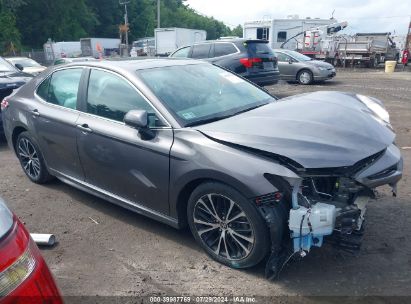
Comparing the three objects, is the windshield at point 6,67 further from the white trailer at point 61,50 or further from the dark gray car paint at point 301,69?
the white trailer at point 61,50

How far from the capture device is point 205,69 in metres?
4.24

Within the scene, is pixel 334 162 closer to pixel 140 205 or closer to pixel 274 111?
pixel 274 111

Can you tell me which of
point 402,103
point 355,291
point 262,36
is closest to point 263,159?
point 355,291

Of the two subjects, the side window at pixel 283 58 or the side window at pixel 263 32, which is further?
the side window at pixel 263 32

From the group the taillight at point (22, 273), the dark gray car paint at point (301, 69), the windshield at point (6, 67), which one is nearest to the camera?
the taillight at point (22, 273)

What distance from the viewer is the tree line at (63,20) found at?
39.2 m

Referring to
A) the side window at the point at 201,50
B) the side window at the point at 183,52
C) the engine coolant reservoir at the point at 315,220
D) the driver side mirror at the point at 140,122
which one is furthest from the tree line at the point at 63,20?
the engine coolant reservoir at the point at 315,220

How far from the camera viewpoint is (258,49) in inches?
409

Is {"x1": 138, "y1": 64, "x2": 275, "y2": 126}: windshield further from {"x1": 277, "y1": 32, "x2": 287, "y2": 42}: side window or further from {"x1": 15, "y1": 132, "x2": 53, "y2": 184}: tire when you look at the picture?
{"x1": 277, "y1": 32, "x2": 287, "y2": 42}: side window

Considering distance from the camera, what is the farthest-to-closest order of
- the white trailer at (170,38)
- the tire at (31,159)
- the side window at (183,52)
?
the white trailer at (170,38), the side window at (183,52), the tire at (31,159)

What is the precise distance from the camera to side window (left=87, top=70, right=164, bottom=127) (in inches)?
137

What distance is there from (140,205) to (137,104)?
0.94m

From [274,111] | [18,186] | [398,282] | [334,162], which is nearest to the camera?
[334,162]

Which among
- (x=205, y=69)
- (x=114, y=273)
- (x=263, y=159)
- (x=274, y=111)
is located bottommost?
(x=114, y=273)
